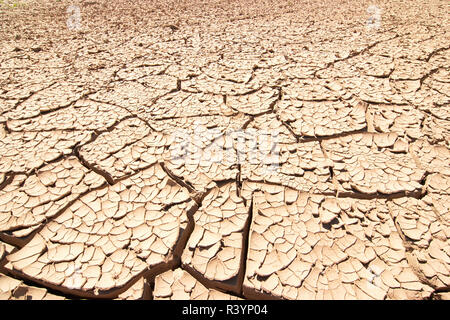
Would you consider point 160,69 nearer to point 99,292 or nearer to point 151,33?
point 151,33

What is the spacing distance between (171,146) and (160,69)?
3.94 ft

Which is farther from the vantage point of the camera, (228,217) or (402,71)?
(402,71)

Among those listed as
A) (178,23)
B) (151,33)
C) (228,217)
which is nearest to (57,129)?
(228,217)

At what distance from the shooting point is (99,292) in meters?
0.87

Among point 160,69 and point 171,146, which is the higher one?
point 160,69

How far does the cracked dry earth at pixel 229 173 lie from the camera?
91cm

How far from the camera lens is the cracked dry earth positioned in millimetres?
913

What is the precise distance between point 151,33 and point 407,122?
2970 mm

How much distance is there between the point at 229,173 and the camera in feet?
4.25
